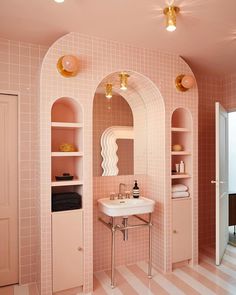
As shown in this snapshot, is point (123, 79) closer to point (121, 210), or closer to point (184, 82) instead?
point (184, 82)

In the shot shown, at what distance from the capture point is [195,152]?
10.2ft

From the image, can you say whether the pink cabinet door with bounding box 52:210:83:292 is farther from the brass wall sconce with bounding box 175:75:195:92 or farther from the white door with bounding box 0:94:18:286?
the brass wall sconce with bounding box 175:75:195:92

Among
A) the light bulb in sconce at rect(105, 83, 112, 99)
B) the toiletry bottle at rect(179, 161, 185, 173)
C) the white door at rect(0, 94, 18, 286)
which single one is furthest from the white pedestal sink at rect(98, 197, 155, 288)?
A: the light bulb in sconce at rect(105, 83, 112, 99)

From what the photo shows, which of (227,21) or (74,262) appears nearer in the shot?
(227,21)

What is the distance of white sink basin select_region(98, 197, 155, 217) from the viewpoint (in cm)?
254

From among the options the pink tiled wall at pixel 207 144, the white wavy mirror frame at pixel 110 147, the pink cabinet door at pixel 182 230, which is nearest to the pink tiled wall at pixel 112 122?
the white wavy mirror frame at pixel 110 147

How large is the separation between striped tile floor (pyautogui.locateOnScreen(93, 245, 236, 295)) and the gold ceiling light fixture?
237 centimetres

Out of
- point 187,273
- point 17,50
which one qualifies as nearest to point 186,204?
point 187,273

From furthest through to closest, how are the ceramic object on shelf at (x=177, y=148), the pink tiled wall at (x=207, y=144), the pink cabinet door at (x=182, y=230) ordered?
the pink tiled wall at (x=207, y=144)
the ceramic object on shelf at (x=177, y=148)
the pink cabinet door at (x=182, y=230)

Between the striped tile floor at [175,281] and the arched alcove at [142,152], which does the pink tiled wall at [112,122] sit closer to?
the arched alcove at [142,152]

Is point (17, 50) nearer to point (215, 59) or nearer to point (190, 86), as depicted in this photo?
point (190, 86)

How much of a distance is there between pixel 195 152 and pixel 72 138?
1484 mm

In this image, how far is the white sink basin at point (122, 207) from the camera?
99.8 inches

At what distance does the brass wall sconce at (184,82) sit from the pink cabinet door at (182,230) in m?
1.32
